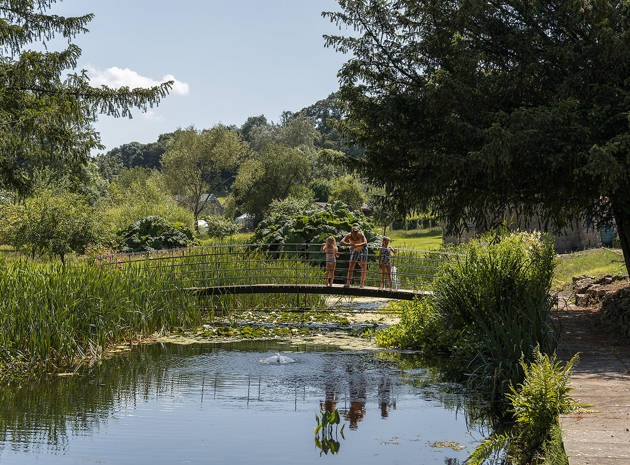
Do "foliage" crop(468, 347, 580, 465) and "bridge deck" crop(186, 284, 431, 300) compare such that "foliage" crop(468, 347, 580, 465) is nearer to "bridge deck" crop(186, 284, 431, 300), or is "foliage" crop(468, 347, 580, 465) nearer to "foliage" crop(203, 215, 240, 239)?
"bridge deck" crop(186, 284, 431, 300)

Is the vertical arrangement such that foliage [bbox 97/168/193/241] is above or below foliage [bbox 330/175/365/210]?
below

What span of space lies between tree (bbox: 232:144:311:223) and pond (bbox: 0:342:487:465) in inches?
1791

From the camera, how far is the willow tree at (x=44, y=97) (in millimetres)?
15484

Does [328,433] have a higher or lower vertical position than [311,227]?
lower

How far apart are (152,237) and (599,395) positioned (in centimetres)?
2129

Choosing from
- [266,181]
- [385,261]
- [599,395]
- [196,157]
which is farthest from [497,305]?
[196,157]

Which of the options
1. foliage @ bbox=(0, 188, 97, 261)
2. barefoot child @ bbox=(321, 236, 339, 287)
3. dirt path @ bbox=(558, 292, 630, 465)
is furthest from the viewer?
foliage @ bbox=(0, 188, 97, 261)

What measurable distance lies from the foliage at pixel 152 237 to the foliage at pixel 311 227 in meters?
3.35

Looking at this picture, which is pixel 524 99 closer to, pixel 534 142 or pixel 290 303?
pixel 534 142

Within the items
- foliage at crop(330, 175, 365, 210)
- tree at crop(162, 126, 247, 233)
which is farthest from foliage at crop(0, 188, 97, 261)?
tree at crop(162, 126, 247, 233)

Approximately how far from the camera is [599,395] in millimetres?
7266

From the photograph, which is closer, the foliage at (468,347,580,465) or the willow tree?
the foliage at (468,347,580,465)

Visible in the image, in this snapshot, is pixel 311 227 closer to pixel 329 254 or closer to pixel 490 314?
pixel 329 254

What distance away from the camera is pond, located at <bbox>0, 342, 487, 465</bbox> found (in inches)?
265
